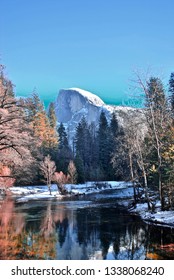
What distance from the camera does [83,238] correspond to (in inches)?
482

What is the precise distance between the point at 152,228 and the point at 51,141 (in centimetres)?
4257

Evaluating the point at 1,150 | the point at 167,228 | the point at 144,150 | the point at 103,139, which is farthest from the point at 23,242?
the point at 103,139

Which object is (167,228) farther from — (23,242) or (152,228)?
(23,242)

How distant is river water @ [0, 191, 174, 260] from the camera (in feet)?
30.5

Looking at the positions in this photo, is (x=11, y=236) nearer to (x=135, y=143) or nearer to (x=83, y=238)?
(x=83, y=238)

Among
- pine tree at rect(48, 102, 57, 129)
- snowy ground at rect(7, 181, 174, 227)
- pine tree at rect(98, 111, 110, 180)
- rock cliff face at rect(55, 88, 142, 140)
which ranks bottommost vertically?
snowy ground at rect(7, 181, 174, 227)

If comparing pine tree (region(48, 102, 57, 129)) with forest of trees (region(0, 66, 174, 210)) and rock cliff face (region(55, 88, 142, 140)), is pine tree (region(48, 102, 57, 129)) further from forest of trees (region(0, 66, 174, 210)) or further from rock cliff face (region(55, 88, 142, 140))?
rock cliff face (region(55, 88, 142, 140))

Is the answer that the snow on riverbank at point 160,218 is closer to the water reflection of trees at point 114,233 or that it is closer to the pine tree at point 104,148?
the water reflection of trees at point 114,233

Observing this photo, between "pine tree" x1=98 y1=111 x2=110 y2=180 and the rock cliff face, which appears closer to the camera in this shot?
"pine tree" x1=98 y1=111 x2=110 y2=180

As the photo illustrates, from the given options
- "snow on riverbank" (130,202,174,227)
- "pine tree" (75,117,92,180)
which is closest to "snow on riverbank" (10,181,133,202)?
"pine tree" (75,117,92,180)

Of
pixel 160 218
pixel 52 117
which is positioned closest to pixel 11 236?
pixel 160 218

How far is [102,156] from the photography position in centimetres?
5722

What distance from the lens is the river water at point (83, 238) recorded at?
9.30m

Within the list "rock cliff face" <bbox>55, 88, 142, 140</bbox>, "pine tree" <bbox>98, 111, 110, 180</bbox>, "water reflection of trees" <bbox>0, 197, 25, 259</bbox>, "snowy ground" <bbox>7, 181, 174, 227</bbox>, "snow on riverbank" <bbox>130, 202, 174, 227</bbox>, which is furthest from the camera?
"rock cliff face" <bbox>55, 88, 142, 140</bbox>
